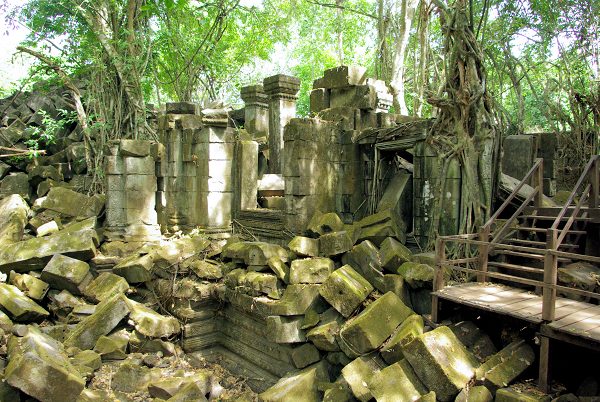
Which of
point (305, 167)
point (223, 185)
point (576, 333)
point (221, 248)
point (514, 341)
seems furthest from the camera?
point (223, 185)

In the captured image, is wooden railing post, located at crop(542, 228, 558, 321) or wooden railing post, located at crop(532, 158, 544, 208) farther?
wooden railing post, located at crop(532, 158, 544, 208)

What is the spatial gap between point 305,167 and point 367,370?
3805mm

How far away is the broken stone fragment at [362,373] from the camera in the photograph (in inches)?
198

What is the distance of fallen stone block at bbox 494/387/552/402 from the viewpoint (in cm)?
401

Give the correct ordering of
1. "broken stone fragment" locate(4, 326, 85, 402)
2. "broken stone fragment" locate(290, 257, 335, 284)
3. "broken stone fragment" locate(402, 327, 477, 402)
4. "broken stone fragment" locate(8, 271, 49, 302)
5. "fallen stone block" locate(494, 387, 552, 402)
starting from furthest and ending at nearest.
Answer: "broken stone fragment" locate(8, 271, 49, 302) < "broken stone fragment" locate(290, 257, 335, 284) < "broken stone fragment" locate(4, 326, 85, 402) < "broken stone fragment" locate(402, 327, 477, 402) < "fallen stone block" locate(494, 387, 552, 402)

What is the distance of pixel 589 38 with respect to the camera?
39.8 ft

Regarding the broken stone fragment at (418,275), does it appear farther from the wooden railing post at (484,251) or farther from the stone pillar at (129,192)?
the stone pillar at (129,192)

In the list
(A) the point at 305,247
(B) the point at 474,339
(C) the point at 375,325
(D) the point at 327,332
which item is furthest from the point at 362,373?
(A) the point at 305,247

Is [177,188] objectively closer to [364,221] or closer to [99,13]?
[364,221]

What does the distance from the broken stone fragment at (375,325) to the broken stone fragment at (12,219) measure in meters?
7.32

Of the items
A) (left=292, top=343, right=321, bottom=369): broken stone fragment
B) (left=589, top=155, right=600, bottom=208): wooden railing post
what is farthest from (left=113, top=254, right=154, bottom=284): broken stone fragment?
(left=589, top=155, right=600, bottom=208): wooden railing post

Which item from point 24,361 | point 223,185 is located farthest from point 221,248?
point 24,361

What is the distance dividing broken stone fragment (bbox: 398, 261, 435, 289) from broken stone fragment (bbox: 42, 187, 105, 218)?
7.11 m

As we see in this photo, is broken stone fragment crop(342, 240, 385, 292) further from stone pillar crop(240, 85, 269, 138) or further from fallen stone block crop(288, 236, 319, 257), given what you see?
stone pillar crop(240, 85, 269, 138)
